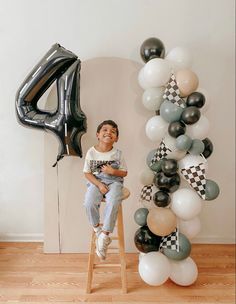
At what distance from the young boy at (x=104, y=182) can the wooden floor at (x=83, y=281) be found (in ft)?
1.10

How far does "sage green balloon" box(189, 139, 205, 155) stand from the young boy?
0.43 meters

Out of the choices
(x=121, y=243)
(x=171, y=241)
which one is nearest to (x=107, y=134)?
(x=121, y=243)

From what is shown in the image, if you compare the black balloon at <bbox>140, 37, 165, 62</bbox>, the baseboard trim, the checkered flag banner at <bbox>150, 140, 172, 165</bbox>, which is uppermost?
the black balloon at <bbox>140, 37, 165, 62</bbox>

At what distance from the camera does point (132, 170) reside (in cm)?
245

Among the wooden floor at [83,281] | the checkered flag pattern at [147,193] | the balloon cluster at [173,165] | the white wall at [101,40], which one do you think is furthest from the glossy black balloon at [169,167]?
the wooden floor at [83,281]

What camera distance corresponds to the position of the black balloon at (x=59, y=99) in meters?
2.11

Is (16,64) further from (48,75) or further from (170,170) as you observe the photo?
A: (170,170)

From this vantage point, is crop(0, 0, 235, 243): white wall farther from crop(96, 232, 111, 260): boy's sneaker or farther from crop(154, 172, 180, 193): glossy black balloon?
crop(96, 232, 111, 260): boy's sneaker

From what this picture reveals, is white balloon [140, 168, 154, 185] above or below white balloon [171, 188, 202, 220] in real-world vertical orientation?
above

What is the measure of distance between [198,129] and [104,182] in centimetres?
65

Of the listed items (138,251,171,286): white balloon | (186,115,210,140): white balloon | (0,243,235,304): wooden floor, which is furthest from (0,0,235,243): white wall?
(138,251,171,286): white balloon

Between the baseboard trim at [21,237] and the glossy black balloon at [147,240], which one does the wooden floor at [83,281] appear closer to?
the baseboard trim at [21,237]

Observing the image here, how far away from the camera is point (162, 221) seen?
79.0 inches

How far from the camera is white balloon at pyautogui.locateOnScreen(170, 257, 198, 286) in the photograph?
2080 mm
